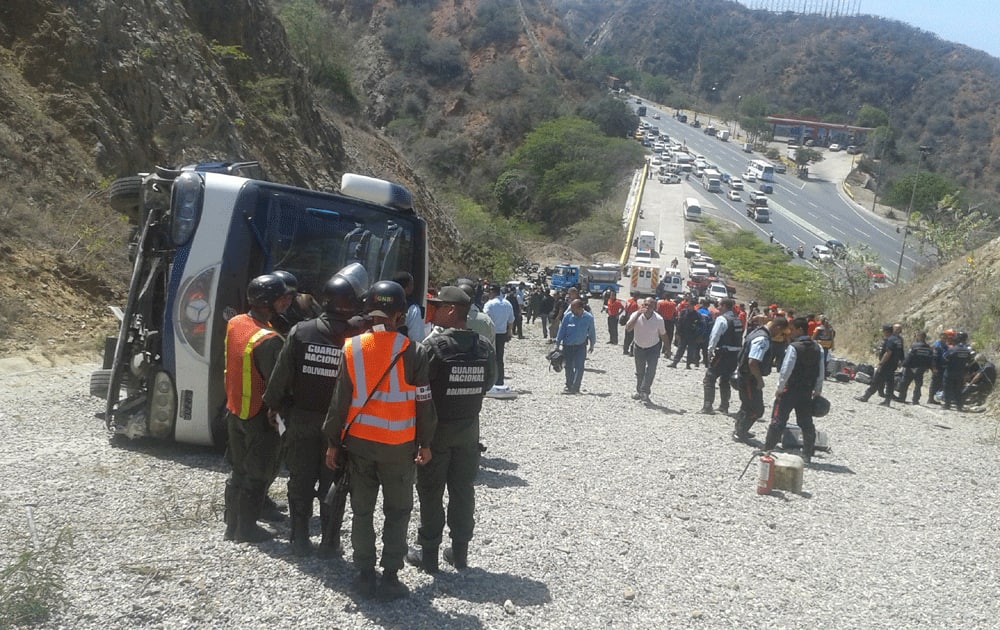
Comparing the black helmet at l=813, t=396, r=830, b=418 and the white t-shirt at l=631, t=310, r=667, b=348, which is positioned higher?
the white t-shirt at l=631, t=310, r=667, b=348

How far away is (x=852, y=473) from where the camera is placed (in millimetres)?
10586

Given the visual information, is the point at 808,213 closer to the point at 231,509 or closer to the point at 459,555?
the point at 459,555

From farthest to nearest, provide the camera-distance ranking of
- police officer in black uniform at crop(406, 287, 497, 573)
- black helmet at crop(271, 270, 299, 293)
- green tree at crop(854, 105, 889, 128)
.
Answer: green tree at crop(854, 105, 889, 128), black helmet at crop(271, 270, 299, 293), police officer in black uniform at crop(406, 287, 497, 573)

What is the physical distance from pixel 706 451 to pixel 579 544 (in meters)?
4.69

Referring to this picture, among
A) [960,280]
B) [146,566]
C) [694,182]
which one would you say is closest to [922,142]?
[694,182]

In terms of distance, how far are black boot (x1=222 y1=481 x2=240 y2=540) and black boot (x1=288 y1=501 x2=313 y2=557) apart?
359 millimetres

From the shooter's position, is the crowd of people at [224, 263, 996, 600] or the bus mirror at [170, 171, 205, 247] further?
the bus mirror at [170, 171, 205, 247]

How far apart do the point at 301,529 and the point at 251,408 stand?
0.79 meters

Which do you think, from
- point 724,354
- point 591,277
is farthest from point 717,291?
point 724,354

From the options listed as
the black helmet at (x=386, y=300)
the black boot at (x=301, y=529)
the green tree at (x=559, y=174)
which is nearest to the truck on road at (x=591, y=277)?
the green tree at (x=559, y=174)

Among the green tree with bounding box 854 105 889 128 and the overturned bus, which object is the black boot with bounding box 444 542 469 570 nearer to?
the overturned bus

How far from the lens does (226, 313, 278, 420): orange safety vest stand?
5531mm

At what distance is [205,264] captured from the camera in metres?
7.20

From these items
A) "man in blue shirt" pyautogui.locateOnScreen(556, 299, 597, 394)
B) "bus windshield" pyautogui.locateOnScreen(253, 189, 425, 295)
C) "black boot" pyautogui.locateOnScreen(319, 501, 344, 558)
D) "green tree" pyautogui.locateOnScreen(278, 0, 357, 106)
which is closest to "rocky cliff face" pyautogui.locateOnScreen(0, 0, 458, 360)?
"bus windshield" pyautogui.locateOnScreen(253, 189, 425, 295)
